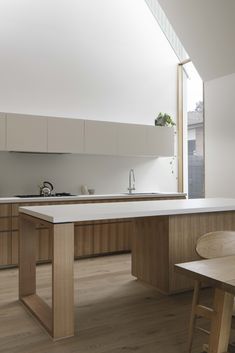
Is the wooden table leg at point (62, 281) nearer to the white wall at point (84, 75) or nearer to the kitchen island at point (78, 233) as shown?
the kitchen island at point (78, 233)

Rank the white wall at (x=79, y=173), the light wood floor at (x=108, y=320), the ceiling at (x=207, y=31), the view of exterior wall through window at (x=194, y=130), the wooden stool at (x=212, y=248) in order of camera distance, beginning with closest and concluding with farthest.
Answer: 1. the wooden stool at (x=212, y=248)
2. the light wood floor at (x=108, y=320)
3. the ceiling at (x=207, y=31)
4. the white wall at (x=79, y=173)
5. the view of exterior wall through window at (x=194, y=130)

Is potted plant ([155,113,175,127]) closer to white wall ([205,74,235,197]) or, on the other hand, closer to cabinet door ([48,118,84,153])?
white wall ([205,74,235,197])

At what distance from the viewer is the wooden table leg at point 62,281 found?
2291 millimetres

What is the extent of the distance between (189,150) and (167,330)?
4230mm

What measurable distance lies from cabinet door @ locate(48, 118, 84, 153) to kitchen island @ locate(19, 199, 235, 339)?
1675mm

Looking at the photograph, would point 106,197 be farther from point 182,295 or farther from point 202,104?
point 202,104

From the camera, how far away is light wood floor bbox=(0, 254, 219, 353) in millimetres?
2199

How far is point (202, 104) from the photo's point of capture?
19.5 feet

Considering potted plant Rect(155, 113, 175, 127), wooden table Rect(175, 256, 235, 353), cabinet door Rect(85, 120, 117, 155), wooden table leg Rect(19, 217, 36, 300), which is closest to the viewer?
wooden table Rect(175, 256, 235, 353)

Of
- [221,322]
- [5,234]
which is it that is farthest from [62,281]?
[5,234]

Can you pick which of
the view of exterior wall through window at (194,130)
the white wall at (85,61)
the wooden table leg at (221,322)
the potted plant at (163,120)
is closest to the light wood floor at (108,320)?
the wooden table leg at (221,322)

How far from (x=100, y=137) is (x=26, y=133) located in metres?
1.07

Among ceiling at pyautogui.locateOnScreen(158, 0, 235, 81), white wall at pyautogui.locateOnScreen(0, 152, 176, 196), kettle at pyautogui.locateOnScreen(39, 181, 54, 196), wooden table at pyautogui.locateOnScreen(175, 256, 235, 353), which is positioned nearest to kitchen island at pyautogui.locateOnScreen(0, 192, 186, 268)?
kettle at pyautogui.locateOnScreen(39, 181, 54, 196)

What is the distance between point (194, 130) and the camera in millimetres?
6164
